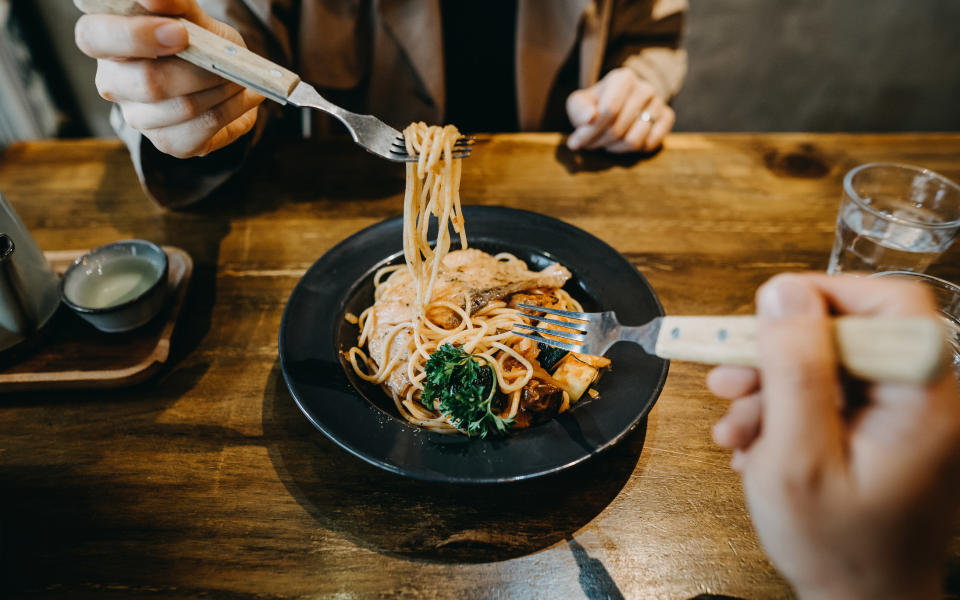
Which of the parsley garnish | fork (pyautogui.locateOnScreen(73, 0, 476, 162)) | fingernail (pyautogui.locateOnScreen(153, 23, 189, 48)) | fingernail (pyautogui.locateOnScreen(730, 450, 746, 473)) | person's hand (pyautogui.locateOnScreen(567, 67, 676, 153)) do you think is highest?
fingernail (pyautogui.locateOnScreen(153, 23, 189, 48))

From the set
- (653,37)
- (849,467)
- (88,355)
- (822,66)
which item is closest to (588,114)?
(653,37)

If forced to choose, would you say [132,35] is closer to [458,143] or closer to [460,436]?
[458,143]

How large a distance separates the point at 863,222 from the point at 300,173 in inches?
104

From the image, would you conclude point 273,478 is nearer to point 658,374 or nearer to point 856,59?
point 658,374

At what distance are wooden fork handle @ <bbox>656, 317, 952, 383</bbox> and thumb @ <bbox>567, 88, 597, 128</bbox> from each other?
197cm

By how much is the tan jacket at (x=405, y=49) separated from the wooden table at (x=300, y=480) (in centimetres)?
65

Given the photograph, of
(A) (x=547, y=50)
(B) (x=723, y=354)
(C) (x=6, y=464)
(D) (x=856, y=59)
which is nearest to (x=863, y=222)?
(B) (x=723, y=354)

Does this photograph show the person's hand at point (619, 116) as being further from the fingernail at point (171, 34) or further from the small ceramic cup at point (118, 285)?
the small ceramic cup at point (118, 285)

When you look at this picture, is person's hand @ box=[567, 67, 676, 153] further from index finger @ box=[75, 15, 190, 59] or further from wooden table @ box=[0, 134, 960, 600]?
index finger @ box=[75, 15, 190, 59]

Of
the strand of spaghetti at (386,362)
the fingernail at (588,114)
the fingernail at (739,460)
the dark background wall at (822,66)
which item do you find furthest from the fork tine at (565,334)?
the dark background wall at (822,66)

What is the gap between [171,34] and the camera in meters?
1.49

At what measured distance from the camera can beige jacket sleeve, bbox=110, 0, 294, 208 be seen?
8.04 feet

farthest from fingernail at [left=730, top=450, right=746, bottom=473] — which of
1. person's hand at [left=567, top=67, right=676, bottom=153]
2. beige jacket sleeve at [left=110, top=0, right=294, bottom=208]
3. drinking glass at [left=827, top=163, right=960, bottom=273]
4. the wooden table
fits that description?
beige jacket sleeve at [left=110, top=0, right=294, bottom=208]

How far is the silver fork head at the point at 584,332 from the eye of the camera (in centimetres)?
159
